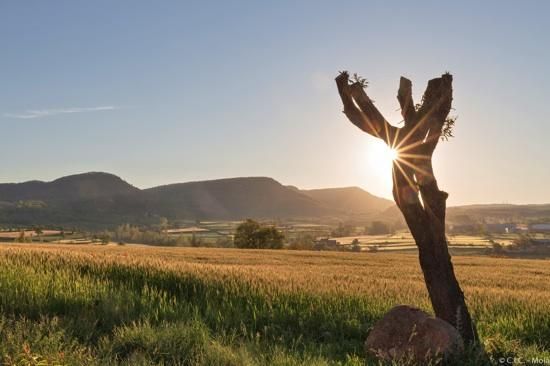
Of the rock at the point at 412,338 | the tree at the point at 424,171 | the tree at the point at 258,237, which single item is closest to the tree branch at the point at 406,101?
the tree at the point at 424,171

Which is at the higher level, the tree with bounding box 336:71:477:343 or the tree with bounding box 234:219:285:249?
the tree with bounding box 336:71:477:343

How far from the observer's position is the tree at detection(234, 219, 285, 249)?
8612cm

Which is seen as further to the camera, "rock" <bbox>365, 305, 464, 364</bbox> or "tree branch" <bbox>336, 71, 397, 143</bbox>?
"tree branch" <bbox>336, 71, 397, 143</bbox>

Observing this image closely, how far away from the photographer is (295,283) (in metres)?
13.7

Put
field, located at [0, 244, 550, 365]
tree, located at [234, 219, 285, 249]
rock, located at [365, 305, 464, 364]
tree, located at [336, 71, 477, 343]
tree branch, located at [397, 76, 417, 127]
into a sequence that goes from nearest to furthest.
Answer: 1. field, located at [0, 244, 550, 365]
2. rock, located at [365, 305, 464, 364]
3. tree, located at [336, 71, 477, 343]
4. tree branch, located at [397, 76, 417, 127]
5. tree, located at [234, 219, 285, 249]

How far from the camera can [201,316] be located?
1080cm

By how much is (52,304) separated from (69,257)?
6270mm

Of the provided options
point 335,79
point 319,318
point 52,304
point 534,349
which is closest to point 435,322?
point 534,349

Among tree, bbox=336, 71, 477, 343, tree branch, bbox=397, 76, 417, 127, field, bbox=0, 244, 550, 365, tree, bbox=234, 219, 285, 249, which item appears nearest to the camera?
field, bbox=0, 244, 550, 365

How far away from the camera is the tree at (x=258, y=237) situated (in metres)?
86.1

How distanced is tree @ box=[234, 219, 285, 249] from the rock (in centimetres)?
7744

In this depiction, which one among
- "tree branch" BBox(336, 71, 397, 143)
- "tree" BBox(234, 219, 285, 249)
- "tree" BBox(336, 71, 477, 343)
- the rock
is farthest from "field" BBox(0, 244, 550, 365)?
"tree" BBox(234, 219, 285, 249)

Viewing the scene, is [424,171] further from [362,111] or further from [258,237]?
[258,237]

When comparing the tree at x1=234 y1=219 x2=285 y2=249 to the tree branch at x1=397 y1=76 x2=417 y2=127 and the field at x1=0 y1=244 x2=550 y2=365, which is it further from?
the tree branch at x1=397 y1=76 x2=417 y2=127
